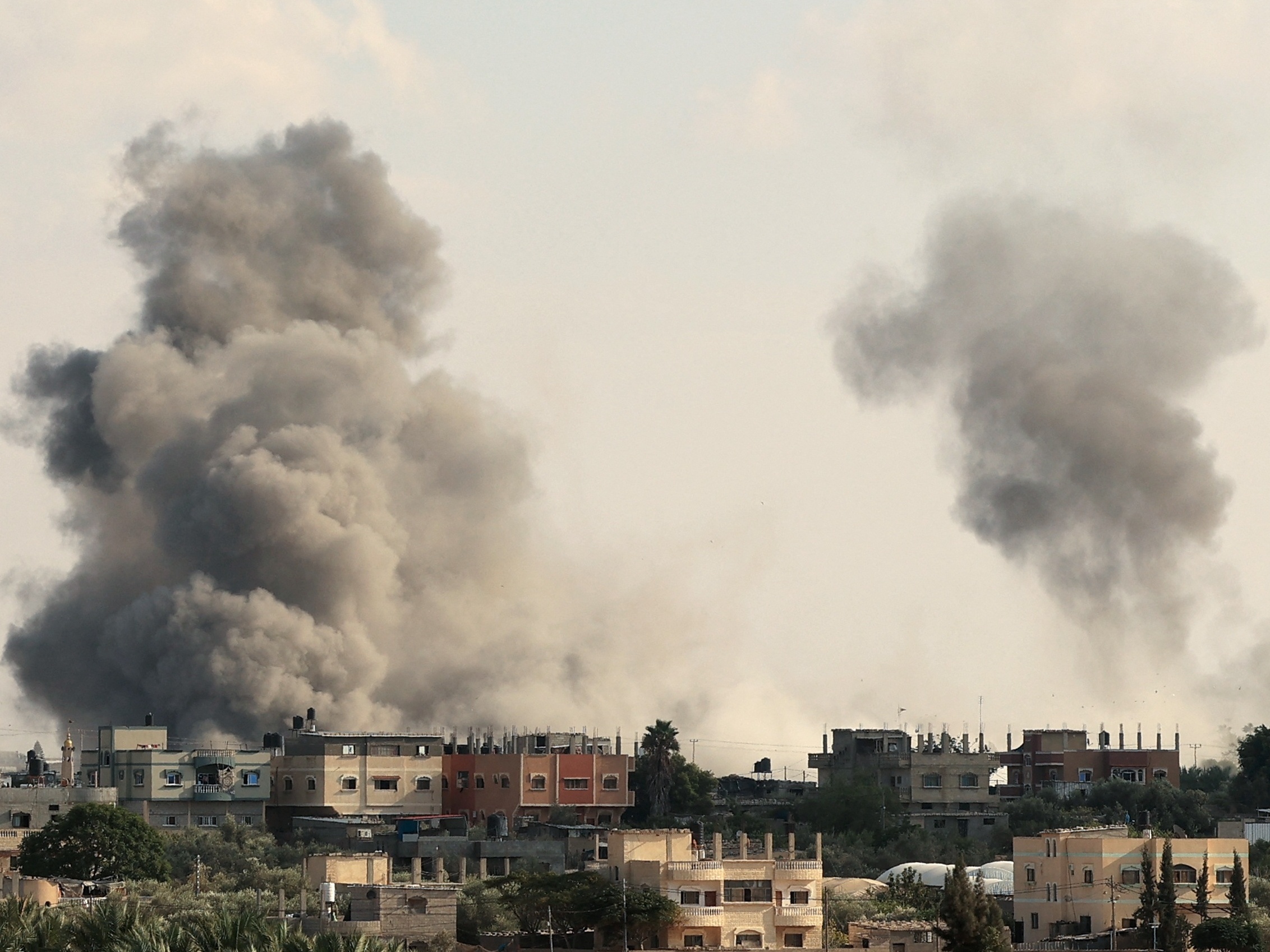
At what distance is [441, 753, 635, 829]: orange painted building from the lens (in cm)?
8388

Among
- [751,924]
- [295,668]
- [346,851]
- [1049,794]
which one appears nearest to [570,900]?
[751,924]

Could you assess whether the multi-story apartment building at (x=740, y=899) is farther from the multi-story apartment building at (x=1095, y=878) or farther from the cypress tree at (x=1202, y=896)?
the cypress tree at (x=1202, y=896)

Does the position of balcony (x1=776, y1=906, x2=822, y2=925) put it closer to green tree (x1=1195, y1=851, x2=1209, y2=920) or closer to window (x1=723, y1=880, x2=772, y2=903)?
window (x1=723, y1=880, x2=772, y2=903)

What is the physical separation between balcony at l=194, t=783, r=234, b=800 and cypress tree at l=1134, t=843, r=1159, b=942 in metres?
36.1

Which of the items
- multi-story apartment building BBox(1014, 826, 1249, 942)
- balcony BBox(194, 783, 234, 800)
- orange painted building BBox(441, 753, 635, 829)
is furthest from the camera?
orange painted building BBox(441, 753, 635, 829)

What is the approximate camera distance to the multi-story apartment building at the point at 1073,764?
303 feet

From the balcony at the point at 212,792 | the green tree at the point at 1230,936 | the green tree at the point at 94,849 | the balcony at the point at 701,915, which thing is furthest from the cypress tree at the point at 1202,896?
the balcony at the point at 212,792

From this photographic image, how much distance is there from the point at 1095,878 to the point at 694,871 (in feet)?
30.8

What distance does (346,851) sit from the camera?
240ft

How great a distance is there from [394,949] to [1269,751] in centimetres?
5192

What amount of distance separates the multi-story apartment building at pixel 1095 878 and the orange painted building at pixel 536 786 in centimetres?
2693

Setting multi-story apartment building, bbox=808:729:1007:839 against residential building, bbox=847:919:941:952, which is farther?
multi-story apartment building, bbox=808:729:1007:839

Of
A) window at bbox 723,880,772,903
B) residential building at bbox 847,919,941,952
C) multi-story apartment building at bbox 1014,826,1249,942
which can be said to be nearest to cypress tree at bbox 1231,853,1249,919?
multi-story apartment building at bbox 1014,826,1249,942

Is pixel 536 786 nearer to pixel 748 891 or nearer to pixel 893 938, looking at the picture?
pixel 748 891
